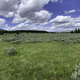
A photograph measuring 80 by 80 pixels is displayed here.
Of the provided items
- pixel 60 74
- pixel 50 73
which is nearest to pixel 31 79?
pixel 50 73

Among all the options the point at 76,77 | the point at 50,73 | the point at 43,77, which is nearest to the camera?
the point at 76,77

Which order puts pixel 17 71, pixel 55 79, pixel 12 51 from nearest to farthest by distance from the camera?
pixel 55 79 < pixel 17 71 < pixel 12 51

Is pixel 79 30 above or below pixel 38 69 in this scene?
above

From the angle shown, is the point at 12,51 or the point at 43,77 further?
the point at 12,51

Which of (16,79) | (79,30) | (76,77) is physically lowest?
(16,79)

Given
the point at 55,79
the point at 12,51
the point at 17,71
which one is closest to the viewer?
the point at 55,79

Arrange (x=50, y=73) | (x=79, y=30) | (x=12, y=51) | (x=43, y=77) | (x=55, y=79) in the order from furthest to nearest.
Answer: (x=79, y=30), (x=12, y=51), (x=50, y=73), (x=43, y=77), (x=55, y=79)

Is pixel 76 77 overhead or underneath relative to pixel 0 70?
overhead

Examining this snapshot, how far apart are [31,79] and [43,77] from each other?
0.64 metres

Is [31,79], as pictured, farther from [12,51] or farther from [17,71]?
[12,51]

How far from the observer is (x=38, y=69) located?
379 centimetres

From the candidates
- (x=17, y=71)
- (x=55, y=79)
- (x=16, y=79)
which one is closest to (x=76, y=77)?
(x=55, y=79)

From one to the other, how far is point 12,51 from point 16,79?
3.90 metres

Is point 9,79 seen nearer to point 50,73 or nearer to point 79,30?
point 50,73
